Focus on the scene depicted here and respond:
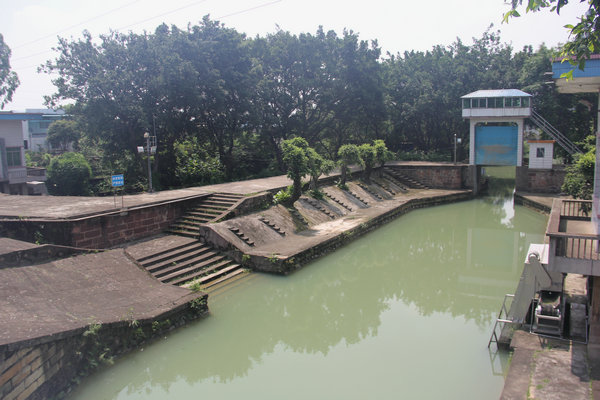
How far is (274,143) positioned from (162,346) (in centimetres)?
1648

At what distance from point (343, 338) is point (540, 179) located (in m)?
15.6

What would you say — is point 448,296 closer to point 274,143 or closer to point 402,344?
point 402,344

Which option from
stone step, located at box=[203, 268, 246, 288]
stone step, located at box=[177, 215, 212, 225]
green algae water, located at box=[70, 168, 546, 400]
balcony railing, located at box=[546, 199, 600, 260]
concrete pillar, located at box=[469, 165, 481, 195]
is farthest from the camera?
concrete pillar, located at box=[469, 165, 481, 195]

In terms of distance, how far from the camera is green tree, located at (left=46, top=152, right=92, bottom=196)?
16.9 metres

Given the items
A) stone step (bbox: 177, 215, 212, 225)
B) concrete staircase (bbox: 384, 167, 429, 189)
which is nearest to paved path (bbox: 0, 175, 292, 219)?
stone step (bbox: 177, 215, 212, 225)

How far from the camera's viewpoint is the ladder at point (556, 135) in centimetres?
1989

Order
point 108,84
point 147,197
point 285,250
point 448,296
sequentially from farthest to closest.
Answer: point 108,84
point 147,197
point 285,250
point 448,296

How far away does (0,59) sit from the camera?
22.5m

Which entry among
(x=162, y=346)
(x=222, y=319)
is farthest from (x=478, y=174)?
(x=162, y=346)

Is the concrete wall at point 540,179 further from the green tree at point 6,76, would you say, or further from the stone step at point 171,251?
the green tree at point 6,76

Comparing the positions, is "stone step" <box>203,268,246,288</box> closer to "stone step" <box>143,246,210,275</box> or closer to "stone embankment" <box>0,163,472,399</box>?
"stone embankment" <box>0,163,472,399</box>

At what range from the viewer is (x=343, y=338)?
7586 mm

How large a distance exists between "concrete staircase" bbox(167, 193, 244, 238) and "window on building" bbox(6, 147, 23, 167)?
9.06 m

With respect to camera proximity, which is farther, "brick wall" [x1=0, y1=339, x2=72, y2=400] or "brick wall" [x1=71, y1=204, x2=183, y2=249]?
"brick wall" [x1=71, y1=204, x2=183, y2=249]
